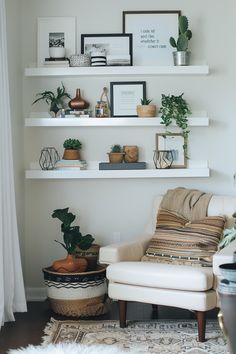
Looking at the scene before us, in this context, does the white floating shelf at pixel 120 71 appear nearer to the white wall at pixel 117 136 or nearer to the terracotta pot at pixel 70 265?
the white wall at pixel 117 136

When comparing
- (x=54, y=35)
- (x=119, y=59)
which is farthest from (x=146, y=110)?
(x=54, y=35)

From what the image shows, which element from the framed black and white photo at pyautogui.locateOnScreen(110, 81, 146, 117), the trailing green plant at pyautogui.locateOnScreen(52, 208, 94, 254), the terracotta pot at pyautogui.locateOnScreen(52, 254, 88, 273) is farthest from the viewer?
the framed black and white photo at pyautogui.locateOnScreen(110, 81, 146, 117)

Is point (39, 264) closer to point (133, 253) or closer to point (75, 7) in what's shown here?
point (133, 253)

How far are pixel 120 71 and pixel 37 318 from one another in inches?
80.1

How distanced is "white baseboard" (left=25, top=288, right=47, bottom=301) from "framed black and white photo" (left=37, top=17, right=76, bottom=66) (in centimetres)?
188

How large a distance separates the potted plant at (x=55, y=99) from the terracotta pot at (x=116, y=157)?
571mm

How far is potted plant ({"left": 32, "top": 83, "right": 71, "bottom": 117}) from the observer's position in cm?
502

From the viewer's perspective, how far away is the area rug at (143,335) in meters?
3.73

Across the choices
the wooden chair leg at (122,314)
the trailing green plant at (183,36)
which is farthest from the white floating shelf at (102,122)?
the wooden chair leg at (122,314)

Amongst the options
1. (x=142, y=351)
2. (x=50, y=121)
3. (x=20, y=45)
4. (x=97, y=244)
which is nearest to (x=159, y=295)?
(x=142, y=351)

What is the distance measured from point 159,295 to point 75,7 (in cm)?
252

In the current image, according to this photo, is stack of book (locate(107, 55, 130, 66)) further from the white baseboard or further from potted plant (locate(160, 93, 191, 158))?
the white baseboard

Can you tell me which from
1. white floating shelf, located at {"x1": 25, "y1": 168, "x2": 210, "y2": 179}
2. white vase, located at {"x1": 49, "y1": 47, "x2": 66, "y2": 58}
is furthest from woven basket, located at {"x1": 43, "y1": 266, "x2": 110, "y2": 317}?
white vase, located at {"x1": 49, "y1": 47, "x2": 66, "y2": 58}

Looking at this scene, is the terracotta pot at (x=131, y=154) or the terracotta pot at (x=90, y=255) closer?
the terracotta pot at (x=90, y=255)
